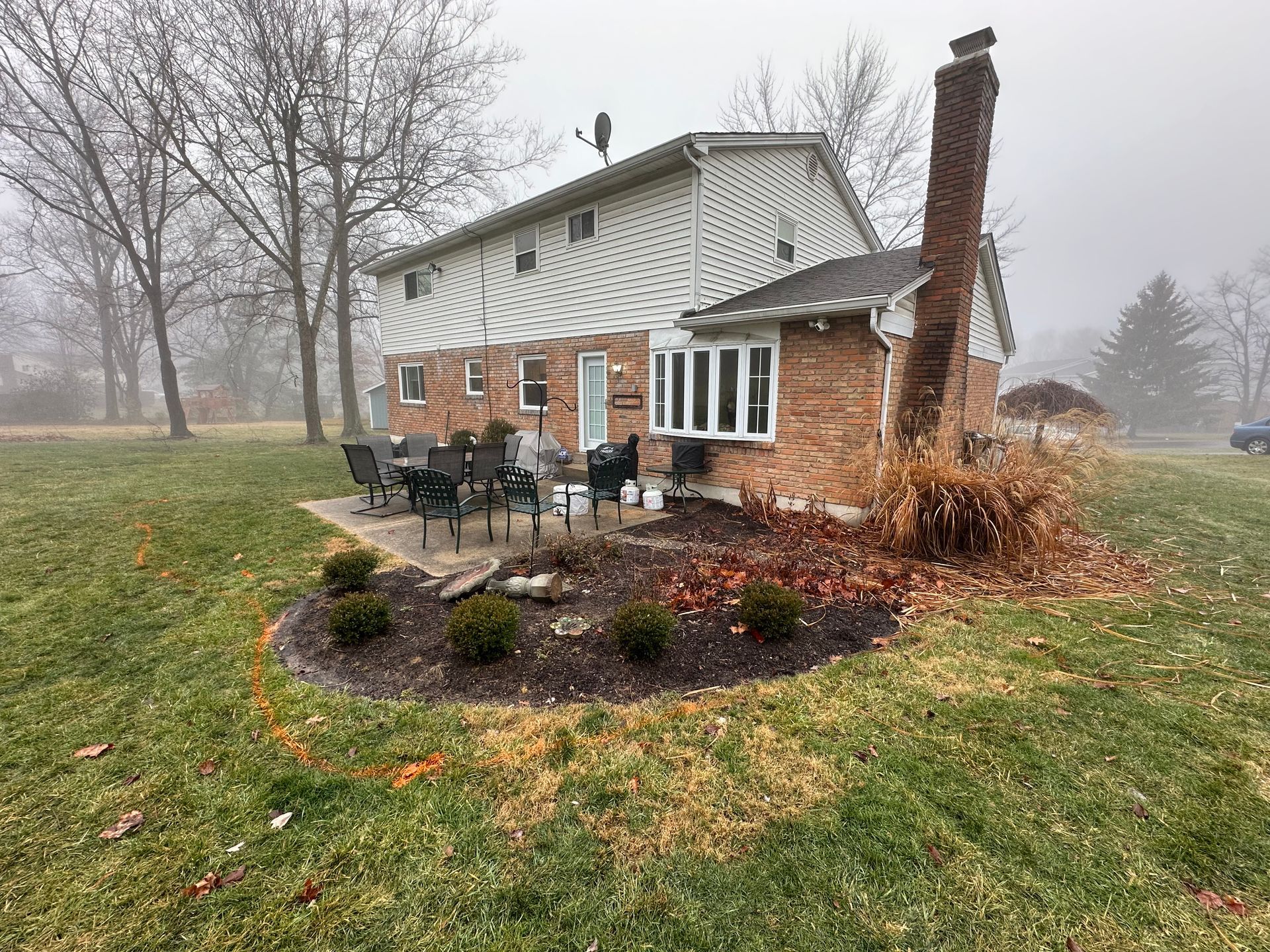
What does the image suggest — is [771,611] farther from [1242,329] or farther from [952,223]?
[1242,329]

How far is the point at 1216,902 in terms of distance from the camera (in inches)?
67.7

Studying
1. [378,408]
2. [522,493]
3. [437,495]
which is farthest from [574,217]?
[378,408]

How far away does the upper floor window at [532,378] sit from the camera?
34.1ft

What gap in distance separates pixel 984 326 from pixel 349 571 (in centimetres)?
1139

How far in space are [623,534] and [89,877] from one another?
4.83 metres

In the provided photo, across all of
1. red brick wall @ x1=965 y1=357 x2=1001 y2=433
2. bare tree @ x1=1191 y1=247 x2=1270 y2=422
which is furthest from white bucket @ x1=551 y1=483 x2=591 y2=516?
bare tree @ x1=1191 y1=247 x2=1270 y2=422

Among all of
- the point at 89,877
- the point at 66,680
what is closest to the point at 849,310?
the point at 89,877

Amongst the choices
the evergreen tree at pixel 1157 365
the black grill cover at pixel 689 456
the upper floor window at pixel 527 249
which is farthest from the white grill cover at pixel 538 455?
the evergreen tree at pixel 1157 365

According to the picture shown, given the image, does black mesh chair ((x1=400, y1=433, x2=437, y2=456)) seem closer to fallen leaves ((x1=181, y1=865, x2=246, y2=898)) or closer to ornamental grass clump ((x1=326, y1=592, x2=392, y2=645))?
ornamental grass clump ((x1=326, y1=592, x2=392, y2=645))

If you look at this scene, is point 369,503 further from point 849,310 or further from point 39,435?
point 39,435

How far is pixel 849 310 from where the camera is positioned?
6012 mm

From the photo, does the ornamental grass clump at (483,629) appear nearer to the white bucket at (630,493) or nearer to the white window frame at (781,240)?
the white bucket at (630,493)

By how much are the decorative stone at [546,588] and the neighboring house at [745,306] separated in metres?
4.14

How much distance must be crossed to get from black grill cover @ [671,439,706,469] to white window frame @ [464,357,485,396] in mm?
6424
